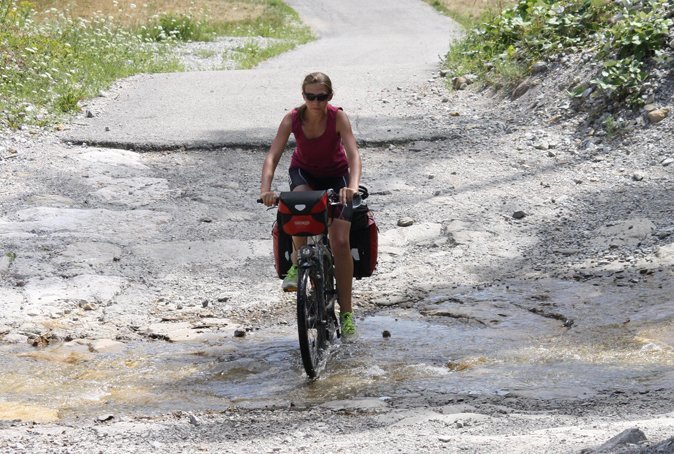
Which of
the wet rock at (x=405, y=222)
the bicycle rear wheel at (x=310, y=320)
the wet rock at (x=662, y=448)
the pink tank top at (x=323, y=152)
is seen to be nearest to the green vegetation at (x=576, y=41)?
the wet rock at (x=405, y=222)

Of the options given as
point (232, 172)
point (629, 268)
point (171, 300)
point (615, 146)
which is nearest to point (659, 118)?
point (615, 146)

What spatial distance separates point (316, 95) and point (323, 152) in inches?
14.9

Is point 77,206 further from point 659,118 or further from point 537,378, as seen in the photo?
point 659,118

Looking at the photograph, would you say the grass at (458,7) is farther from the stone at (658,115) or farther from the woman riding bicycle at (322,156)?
the woman riding bicycle at (322,156)

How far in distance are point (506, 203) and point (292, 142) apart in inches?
97.8

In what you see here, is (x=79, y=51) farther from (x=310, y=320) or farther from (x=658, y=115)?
(x=310, y=320)

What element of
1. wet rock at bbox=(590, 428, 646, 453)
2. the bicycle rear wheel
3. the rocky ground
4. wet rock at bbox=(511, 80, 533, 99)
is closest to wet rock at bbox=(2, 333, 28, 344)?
the rocky ground

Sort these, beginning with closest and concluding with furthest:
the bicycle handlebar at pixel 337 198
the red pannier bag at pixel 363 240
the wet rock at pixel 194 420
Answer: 1. the wet rock at pixel 194 420
2. the bicycle handlebar at pixel 337 198
3. the red pannier bag at pixel 363 240

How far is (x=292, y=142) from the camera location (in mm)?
10500

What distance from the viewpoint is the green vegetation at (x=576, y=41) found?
437 inches

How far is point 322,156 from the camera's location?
235 inches

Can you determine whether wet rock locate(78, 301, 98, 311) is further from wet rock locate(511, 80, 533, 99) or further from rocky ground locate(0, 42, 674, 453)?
wet rock locate(511, 80, 533, 99)

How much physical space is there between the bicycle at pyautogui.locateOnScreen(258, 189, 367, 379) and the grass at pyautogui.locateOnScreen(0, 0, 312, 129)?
681cm

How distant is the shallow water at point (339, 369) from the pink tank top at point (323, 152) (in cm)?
108
